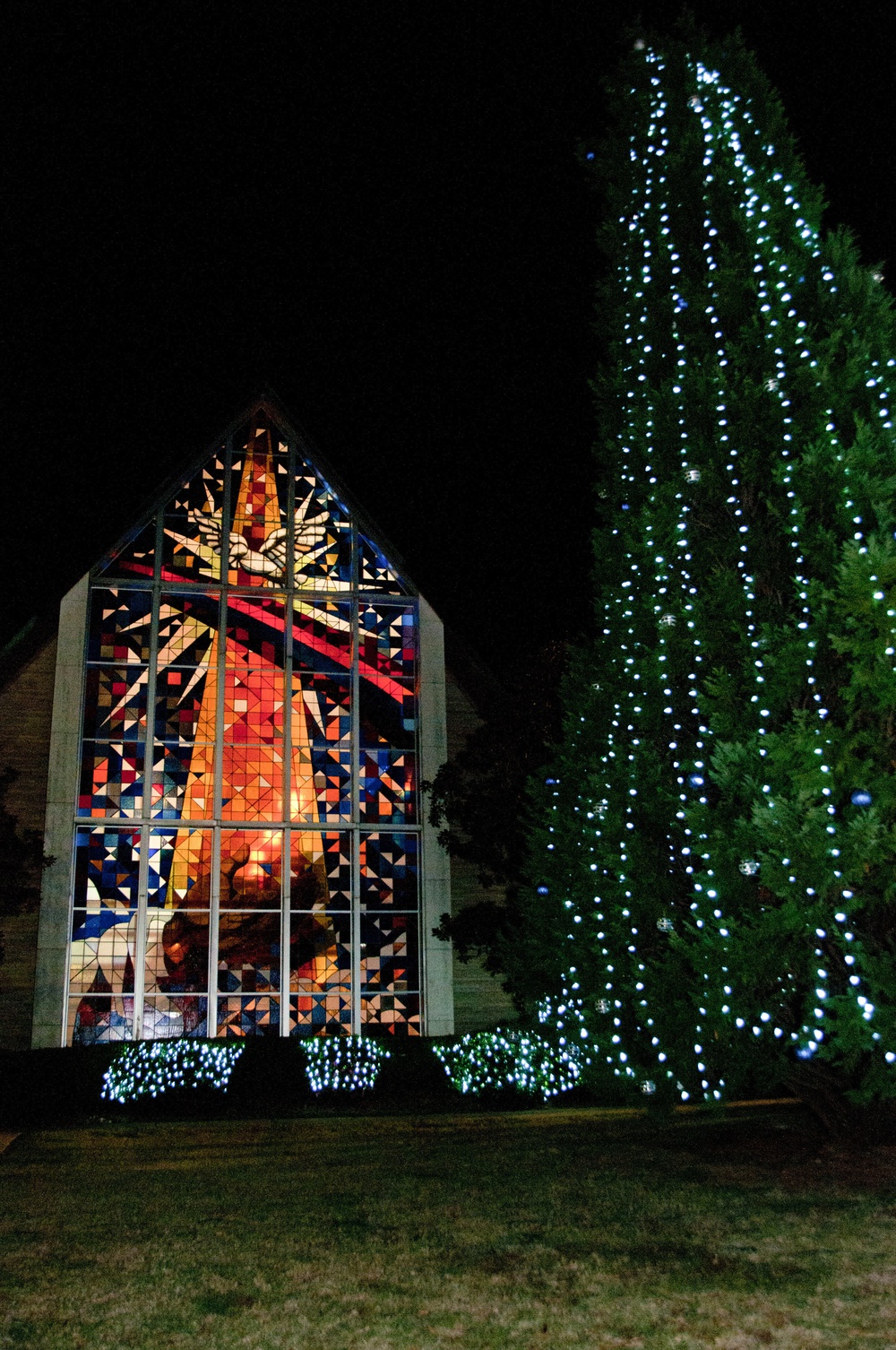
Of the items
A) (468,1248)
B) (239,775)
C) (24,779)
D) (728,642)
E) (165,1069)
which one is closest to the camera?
(468,1248)

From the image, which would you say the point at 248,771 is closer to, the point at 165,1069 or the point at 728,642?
the point at 165,1069

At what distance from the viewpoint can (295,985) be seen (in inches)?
637


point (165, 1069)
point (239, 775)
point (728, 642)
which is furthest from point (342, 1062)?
point (728, 642)

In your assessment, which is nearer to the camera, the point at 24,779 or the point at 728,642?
the point at 728,642

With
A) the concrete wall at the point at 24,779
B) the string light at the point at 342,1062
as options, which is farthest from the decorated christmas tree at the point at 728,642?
the concrete wall at the point at 24,779

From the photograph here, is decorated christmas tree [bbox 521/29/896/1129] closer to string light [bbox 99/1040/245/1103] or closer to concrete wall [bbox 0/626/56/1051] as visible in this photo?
string light [bbox 99/1040/245/1103]

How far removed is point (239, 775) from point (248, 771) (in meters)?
0.15

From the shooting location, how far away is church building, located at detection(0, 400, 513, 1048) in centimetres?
1593

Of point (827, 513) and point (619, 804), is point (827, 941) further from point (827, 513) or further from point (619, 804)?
point (827, 513)

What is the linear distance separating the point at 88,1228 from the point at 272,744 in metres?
12.0

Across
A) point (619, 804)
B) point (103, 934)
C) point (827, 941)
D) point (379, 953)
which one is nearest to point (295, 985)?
point (379, 953)

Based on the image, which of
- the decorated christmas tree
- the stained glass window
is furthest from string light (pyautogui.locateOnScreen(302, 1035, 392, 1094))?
the decorated christmas tree

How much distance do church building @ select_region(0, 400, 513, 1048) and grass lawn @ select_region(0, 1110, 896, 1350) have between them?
824 centimetres

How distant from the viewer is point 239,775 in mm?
16906
